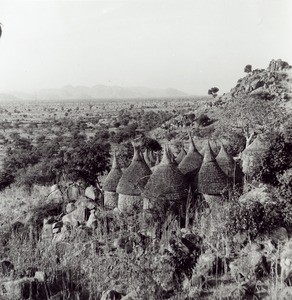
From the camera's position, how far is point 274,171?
980 cm

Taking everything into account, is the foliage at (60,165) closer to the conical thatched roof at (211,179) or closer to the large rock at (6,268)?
the conical thatched roof at (211,179)

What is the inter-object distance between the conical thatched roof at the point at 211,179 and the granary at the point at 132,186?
5.95 ft

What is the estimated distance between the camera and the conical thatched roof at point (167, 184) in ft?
34.8

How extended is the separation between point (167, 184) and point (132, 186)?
1367mm

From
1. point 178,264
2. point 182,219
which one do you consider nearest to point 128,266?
point 178,264

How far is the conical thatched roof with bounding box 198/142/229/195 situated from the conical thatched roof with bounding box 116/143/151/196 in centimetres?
181

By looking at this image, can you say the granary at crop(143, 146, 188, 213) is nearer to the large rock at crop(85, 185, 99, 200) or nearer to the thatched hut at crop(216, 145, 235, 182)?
the thatched hut at crop(216, 145, 235, 182)

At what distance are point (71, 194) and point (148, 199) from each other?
4.84m

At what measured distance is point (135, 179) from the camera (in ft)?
38.7

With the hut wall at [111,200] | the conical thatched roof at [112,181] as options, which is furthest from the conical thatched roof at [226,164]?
the hut wall at [111,200]

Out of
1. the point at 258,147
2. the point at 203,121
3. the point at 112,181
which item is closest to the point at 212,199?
the point at 258,147

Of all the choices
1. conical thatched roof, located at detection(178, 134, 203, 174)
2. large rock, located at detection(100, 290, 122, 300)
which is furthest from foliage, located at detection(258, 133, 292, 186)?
large rock, located at detection(100, 290, 122, 300)

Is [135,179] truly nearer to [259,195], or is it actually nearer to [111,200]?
[111,200]

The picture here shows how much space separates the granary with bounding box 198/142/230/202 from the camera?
10.8 meters
